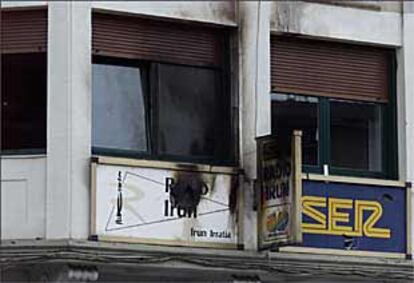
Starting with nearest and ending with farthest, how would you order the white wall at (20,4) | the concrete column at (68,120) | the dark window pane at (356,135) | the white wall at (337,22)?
the concrete column at (68,120) → the white wall at (20,4) → the white wall at (337,22) → the dark window pane at (356,135)

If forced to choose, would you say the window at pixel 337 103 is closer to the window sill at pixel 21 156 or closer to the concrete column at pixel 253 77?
the concrete column at pixel 253 77

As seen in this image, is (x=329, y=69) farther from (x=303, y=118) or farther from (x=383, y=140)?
(x=383, y=140)

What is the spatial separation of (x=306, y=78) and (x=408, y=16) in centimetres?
170

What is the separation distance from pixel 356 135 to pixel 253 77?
6.12ft

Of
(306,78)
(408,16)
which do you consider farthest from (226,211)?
(408,16)

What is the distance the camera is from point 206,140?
704 inches

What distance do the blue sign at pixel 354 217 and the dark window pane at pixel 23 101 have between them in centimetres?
339

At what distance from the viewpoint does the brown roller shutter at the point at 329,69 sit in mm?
18531

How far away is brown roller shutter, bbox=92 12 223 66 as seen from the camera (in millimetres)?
17281

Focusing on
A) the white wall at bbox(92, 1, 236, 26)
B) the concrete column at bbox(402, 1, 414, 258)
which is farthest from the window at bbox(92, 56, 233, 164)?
the concrete column at bbox(402, 1, 414, 258)

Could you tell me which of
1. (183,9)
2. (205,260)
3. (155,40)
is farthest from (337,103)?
(205,260)

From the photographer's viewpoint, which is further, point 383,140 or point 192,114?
point 383,140

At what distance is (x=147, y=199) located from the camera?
55.9ft

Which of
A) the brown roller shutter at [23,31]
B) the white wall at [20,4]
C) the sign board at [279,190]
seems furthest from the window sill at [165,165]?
the white wall at [20,4]
